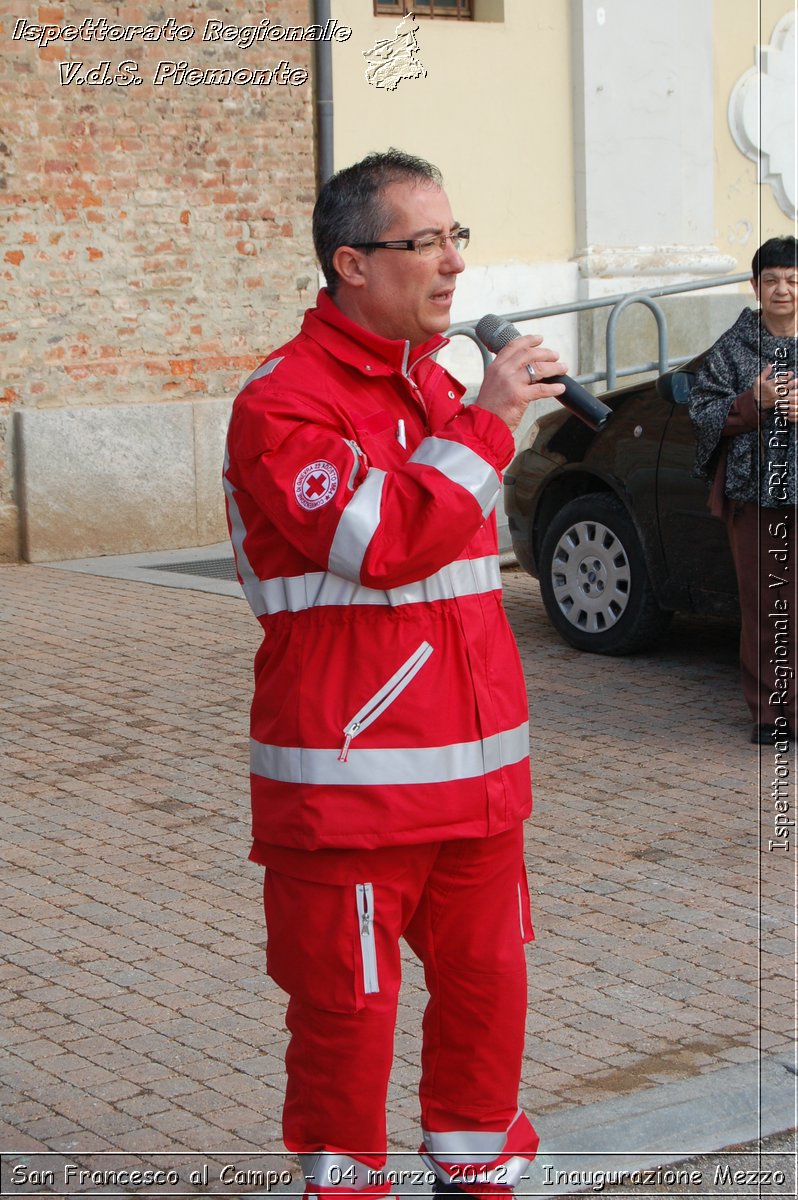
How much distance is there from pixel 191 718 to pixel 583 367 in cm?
750

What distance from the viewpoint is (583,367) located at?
14.2 m

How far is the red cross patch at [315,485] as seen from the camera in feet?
9.41

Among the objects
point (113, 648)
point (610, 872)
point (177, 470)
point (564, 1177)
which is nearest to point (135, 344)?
point (177, 470)

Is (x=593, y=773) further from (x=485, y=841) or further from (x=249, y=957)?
(x=485, y=841)

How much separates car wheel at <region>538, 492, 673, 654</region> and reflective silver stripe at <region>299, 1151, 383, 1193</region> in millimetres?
5341

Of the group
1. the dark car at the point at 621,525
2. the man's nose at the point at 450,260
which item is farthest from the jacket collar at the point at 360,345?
the dark car at the point at 621,525

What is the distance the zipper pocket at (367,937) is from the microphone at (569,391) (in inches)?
36.4

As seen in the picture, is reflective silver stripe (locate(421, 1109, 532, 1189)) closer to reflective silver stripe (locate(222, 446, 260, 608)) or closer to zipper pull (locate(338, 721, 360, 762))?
zipper pull (locate(338, 721, 360, 762))

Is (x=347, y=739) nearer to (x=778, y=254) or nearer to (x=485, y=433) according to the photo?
(x=485, y=433)

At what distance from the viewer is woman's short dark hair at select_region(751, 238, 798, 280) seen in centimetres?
661

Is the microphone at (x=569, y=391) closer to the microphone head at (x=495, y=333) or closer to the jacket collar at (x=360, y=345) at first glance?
the microphone head at (x=495, y=333)

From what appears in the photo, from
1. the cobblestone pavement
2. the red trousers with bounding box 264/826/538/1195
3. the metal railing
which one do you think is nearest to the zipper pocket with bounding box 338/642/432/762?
the red trousers with bounding box 264/826/538/1195

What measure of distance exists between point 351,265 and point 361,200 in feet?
0.37

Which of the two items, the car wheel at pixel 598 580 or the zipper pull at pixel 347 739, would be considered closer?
the zipper pull at pixel 347 739
